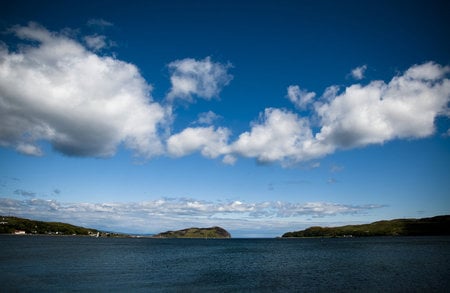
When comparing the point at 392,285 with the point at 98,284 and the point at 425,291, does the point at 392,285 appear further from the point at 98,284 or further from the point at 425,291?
the point at 98,284

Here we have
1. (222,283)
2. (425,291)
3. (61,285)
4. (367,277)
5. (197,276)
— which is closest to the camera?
(425,291)

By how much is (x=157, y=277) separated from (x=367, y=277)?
146ft

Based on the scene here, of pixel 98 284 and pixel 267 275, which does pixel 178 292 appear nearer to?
pixel 98 284

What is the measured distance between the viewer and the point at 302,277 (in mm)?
71438

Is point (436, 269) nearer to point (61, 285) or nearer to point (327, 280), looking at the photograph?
point (327, 280)

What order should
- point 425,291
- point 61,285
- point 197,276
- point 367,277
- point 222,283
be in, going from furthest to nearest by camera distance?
point 197,276
point 367,277
point 222,283
point 61,285
point 425,291

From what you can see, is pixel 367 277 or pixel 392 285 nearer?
pixel 392 285

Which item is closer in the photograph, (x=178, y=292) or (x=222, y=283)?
(x=178, y=292)

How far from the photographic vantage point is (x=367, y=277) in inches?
2717

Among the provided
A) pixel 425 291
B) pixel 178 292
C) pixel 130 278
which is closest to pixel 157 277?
pixel 130 278

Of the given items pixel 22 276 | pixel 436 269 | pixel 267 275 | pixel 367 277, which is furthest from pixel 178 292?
pixel 436 269

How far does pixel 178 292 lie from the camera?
177 ft

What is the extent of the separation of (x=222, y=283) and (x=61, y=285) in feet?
94.7

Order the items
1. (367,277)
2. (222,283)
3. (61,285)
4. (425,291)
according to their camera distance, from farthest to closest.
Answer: (367,277), (222,283), (61,285), (425,291)
